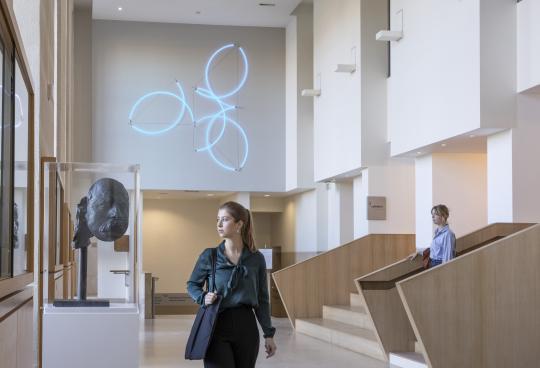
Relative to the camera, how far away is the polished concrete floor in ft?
33.9

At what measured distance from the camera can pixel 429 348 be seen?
8312 millimetres

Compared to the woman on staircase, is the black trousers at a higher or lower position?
lower

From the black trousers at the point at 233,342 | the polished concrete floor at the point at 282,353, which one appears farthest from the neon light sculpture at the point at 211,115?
the black trousers at the point at 233,342

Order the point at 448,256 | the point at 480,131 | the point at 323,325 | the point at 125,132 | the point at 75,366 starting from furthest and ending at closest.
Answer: the point at 125,132 → the point at 323,325 → the point at 480,131 → the point at 448,256 → the point at 75,366

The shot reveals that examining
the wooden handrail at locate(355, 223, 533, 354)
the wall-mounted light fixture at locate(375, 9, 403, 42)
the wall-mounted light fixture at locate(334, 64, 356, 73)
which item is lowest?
the wooden handrail at locate(355, 223, 533, 354)

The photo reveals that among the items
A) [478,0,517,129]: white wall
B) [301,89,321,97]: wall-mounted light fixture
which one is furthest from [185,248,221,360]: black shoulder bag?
[301,89,321,97]: wall-mounted light fixture

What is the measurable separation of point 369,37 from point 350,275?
13.6 feet

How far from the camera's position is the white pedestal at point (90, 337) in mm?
6289

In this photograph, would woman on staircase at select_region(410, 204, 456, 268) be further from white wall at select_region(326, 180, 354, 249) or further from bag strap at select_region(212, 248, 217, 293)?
white wall at select_region(326, 180, 354, 249)

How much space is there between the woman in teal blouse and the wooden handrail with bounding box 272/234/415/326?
10.5 metres

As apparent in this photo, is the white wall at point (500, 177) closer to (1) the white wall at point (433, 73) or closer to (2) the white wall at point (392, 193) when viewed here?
(1) the white wall at point (433, 73)

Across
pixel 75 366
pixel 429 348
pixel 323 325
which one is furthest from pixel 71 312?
pixel 323 325

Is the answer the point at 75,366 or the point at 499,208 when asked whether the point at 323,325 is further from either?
the point at 75,366

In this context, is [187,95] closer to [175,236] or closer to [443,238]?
[175,236]
